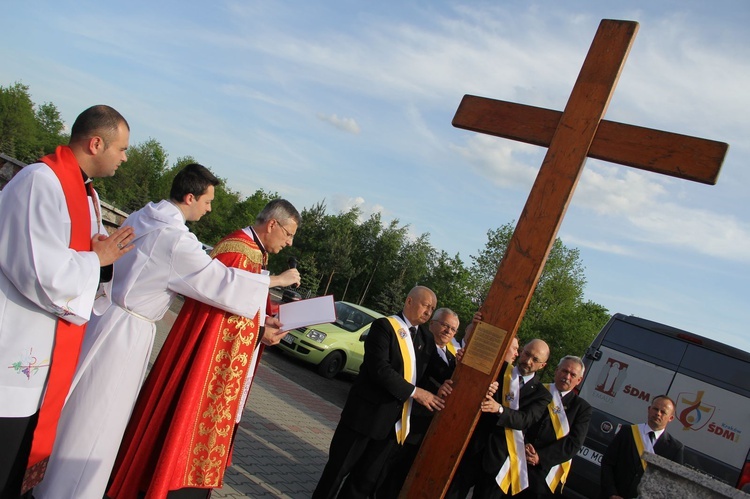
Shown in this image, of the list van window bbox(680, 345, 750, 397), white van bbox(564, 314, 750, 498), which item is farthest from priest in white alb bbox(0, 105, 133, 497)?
van window bbox(680, 345, 750, 397)

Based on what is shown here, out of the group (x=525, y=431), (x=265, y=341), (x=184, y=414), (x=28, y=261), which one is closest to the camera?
(x=28, y=261)

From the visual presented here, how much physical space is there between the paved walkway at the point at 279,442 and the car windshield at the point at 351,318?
266 centimetres

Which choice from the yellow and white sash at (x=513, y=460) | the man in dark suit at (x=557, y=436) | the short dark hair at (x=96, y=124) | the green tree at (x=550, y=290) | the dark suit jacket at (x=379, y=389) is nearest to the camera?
the short dark hair at (x=96, y=124)

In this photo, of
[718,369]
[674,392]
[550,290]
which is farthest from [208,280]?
[550,290]

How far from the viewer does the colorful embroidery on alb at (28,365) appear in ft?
8.45

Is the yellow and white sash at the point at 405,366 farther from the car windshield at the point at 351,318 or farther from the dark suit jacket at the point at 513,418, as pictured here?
the car windshield at the point at 351,318

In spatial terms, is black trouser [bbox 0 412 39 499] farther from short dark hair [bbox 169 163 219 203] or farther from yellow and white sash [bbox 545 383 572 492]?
yellow and white sash [bbox 545 383 572 492]

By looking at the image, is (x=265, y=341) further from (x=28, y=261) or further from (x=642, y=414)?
(x=642, y=414)

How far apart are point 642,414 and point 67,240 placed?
266 inches

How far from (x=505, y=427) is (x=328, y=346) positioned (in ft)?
25.9

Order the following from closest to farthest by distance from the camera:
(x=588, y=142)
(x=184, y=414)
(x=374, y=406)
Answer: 1. (x=184, y=414)
2. (x=588, y=142)
3. (x=374, y=406)

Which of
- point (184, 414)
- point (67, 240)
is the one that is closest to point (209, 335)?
point (184, 414)

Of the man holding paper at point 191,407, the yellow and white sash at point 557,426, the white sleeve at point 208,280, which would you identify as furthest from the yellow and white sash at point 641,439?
the white sleeve at point 208,280

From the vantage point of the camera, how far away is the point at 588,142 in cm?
385
